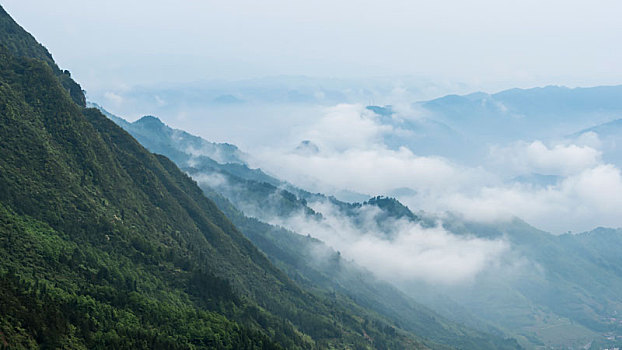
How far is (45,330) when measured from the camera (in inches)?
4090

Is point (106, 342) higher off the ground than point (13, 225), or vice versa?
point (13, 225)

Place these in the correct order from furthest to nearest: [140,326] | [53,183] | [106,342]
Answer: [53,183] < [140,326] < [106,342]

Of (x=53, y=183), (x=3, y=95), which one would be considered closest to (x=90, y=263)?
(x=53, y=183)

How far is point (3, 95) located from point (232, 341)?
111m

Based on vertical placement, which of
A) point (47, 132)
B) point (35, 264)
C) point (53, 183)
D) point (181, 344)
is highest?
point (47, 132)

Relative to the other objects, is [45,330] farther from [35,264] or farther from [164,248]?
[164,248]

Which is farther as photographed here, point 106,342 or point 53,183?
point 53,183

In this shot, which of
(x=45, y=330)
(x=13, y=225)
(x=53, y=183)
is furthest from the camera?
(x=53, y=183)

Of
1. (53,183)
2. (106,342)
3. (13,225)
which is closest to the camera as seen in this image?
(106,342)

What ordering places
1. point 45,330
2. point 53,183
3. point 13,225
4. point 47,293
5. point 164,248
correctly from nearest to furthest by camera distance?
point 45,330 → point 47,293 → point 13,225 → point 53,183 → point 164,248

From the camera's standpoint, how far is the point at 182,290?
181 m

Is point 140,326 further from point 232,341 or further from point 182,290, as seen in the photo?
point 182,290

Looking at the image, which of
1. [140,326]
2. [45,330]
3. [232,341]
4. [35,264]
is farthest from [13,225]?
[232,341]

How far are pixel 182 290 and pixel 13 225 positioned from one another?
5446cm
